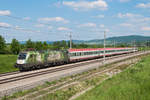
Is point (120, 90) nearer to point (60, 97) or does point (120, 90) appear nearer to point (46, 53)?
point (60, 97)

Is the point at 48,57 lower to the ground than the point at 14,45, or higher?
lower

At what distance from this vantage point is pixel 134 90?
1404 cm

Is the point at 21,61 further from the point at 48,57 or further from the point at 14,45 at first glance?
the point at 14,45

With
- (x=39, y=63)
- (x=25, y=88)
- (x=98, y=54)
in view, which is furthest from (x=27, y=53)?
(x=98, y=54)

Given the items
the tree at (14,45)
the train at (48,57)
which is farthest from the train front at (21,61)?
the tree at (14,45)

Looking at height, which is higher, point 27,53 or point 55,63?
point 27,53

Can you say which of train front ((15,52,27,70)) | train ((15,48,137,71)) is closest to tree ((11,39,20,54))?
train ((15,48,137,71))

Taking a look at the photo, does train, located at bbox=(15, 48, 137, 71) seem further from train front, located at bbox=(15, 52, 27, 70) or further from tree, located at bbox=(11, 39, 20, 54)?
tree, located at bbox=(11, 39, 20, 54)

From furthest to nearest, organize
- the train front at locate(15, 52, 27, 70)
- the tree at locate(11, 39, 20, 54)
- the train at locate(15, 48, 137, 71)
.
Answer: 1. the tree at locate(11, 39, 20, 54)
2. the train at locate(15, 48, 137, 71)
3. the train front at locate(15, 52, 27, 70)

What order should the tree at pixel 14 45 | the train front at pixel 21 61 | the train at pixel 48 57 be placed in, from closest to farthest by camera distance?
the train front at pixel 21 61 → the train at pixel 48 57 → the tree at pixel 14 45

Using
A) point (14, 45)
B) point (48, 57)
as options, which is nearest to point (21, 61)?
point (48, 57)

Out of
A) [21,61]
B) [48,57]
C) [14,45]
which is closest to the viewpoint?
[21,61]

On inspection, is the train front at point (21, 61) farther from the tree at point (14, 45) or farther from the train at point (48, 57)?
the tree at point (14, 45)

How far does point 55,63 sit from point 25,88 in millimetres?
19080
